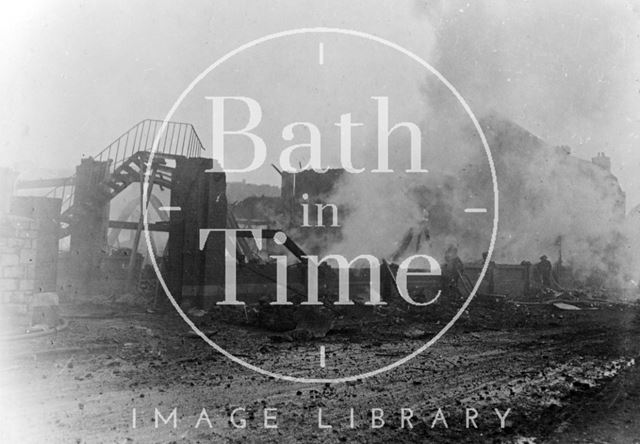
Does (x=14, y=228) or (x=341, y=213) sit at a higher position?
(x=341, y=213)

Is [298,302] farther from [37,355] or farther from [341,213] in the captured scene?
[341,213]

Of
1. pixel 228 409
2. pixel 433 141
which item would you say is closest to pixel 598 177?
pixel 433 141

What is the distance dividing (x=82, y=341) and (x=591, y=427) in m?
6.94

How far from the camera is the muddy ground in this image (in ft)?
13.2

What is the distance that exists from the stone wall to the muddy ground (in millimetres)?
705

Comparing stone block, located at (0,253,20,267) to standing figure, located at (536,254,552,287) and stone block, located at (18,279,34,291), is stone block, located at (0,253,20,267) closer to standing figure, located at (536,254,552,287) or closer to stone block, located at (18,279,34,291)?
stone block, located at (18,279,34,291)

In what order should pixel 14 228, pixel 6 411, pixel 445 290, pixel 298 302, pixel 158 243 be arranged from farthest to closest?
pixel 158 243, pixel 445 290, pixel 298 302, pixel 14 228, pixel 6 411

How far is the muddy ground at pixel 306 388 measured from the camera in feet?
13.2

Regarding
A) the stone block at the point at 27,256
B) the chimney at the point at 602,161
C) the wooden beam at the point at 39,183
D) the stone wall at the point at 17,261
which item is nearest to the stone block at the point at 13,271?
the stone wall at the point at 17,261

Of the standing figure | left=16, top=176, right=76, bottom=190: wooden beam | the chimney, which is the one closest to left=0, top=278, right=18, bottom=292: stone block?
left=16, top=176, right=76, bottom=190: wooden beam

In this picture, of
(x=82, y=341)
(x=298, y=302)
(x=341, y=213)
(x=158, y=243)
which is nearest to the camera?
(x=82, y=341)

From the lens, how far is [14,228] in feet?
21.0

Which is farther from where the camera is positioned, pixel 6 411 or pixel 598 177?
pixel 598 177

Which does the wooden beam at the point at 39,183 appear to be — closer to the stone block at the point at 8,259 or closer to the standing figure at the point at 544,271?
the stone block at the point at 8,259
